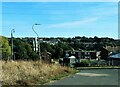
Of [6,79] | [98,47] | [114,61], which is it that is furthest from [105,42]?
[6,79]

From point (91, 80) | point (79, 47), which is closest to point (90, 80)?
point (91, 80)

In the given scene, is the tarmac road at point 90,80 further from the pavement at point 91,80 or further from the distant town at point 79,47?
the distant town at point 79,47

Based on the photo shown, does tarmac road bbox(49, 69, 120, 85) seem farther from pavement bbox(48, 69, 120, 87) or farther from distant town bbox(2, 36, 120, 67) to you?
distant town bbox(2, 36, 120, 67)

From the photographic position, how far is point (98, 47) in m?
131

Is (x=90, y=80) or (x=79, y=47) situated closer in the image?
(x=90, y=80)

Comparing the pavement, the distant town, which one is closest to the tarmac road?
the pavement

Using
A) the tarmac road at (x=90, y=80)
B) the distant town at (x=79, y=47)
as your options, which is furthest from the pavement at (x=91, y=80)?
the distant town at (x=79, y=47)

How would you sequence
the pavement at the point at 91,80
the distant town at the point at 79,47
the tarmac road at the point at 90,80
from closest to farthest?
the pavement at the point at 91,80 → the tarmac road at the point at 90,80 → the distant town at the point at 79,47

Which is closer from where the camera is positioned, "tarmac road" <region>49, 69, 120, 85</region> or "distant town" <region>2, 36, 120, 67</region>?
"tarmac road" <region>49, 69, 120, 85</region>

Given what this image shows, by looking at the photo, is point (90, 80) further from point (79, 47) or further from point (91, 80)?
point (79, 47)

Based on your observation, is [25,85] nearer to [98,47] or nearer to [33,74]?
[33,74]

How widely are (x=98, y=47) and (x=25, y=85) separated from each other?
115 meters

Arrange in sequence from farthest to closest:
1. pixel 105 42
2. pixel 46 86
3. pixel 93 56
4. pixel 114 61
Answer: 1. pixel 105 42
2. pixel 93 56
3. pixel 114 61
4. pixel 46 86

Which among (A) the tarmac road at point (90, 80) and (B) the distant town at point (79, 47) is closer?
(A) the tarmac road at point (90, 80)
